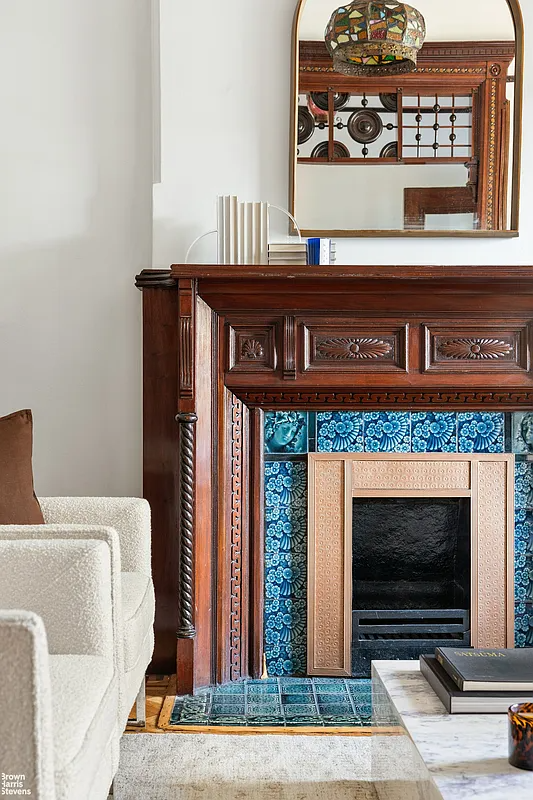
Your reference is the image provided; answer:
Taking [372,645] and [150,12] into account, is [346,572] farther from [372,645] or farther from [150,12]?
[150,12]

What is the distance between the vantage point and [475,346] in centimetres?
261

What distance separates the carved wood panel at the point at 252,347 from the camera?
2.62 metres

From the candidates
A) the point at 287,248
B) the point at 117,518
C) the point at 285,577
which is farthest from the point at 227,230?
the point at 285,577

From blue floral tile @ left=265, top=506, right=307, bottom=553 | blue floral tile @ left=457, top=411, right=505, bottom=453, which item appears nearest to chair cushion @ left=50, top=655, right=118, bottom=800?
blue floral tile @ left=265, top=506, right=307, bottom=553

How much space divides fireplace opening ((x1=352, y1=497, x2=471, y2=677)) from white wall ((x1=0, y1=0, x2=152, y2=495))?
2.97ft

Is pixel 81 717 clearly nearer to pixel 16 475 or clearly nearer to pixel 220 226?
pixel 16 475

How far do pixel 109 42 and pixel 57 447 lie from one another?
152 cm

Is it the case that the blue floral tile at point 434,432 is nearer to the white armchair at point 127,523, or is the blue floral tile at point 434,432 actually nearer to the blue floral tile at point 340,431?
the blue floral tile at point 340,431

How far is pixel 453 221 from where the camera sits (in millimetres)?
2773

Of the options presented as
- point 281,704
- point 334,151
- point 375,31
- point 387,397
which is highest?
point 375,31

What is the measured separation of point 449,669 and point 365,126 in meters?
1.90

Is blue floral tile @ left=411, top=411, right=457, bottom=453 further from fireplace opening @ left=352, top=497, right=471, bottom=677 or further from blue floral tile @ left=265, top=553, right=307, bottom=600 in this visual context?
blue floral tile @ left=265, top=553, right=307, bottom=600

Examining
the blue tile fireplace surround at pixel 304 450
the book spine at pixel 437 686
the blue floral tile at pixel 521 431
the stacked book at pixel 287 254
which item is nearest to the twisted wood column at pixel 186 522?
the blue tile fireplace surround at pixel 304 450

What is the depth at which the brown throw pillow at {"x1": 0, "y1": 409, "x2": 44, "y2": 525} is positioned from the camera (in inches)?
77.2
